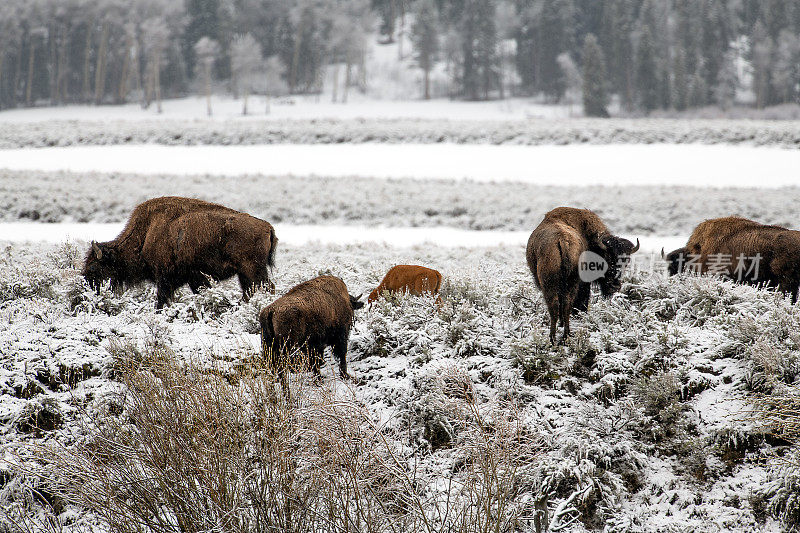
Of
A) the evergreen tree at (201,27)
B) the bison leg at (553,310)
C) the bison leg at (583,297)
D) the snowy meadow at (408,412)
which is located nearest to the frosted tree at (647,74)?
the evergreen tree at (201,27)

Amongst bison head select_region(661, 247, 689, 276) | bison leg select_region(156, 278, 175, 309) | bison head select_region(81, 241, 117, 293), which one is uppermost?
bison head select_region(661, 247, 689, 276)

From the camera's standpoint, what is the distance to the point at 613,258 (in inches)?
251

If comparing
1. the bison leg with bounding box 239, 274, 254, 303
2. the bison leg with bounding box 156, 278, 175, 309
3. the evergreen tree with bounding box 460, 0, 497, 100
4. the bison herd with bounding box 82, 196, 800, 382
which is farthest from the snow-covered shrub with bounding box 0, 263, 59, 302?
the evergreen tree with bounding box 460, 0, 497, 100

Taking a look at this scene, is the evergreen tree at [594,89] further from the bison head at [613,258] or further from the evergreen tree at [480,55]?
the bison head at [613,258]

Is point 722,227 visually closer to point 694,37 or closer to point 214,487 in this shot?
point 214,487

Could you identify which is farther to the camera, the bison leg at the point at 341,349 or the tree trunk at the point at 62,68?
the tree trunk at the point at 62,68

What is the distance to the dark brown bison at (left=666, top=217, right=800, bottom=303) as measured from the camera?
7.40m

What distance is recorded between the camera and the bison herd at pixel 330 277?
600 centimetres

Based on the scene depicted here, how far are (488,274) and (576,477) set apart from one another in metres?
4.66

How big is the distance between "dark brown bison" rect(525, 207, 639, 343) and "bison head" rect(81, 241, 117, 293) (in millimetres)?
5215

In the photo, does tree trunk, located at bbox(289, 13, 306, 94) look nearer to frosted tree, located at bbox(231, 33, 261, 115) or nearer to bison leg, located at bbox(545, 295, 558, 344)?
frosted tree, located at bbox(231, 33, 261, 115)

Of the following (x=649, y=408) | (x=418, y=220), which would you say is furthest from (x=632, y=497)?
(x=418, y=220)

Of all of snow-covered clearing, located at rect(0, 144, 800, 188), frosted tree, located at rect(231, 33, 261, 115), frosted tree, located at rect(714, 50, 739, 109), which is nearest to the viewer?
snow-covered clearing, located at rect(0, 144, 800, 188)
